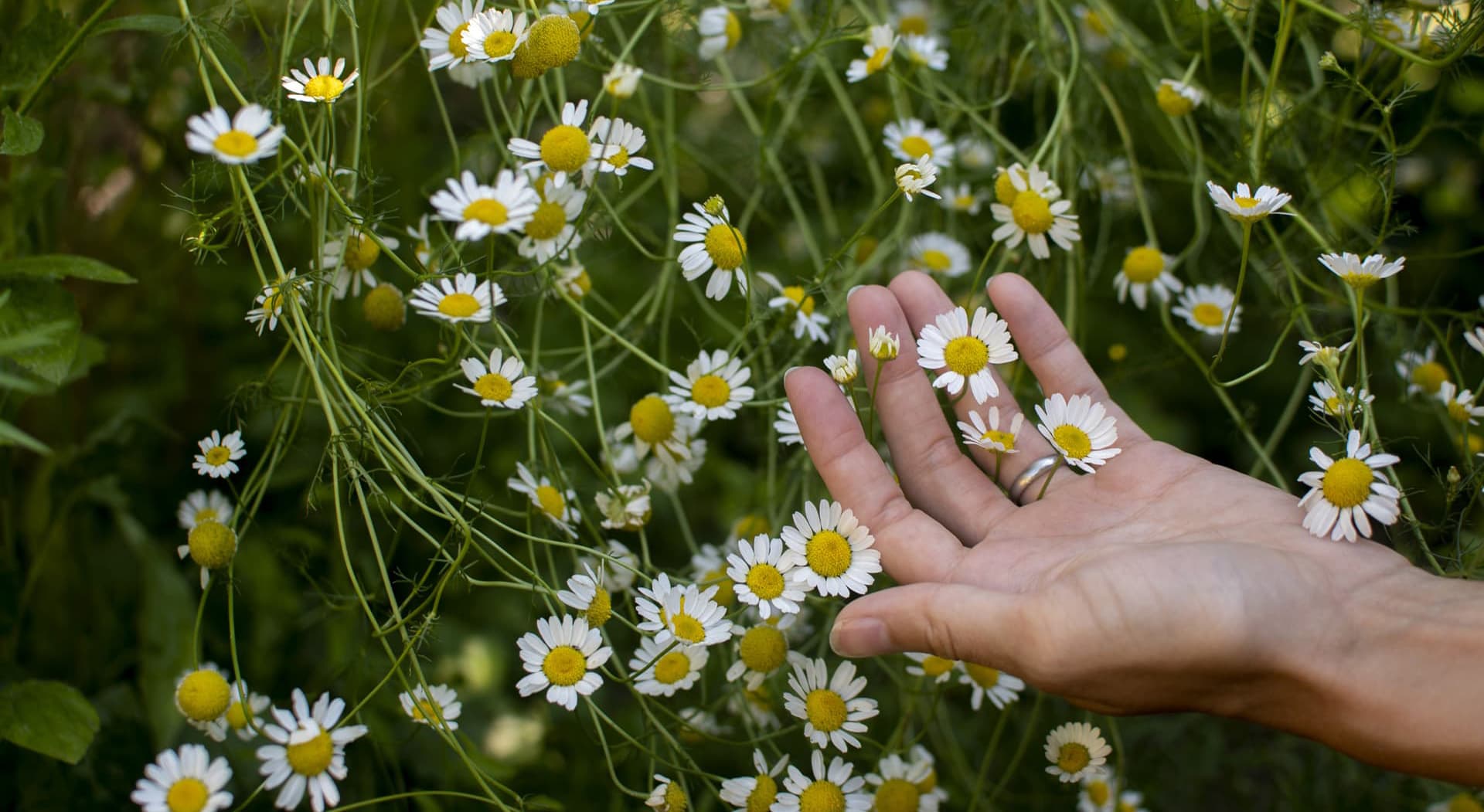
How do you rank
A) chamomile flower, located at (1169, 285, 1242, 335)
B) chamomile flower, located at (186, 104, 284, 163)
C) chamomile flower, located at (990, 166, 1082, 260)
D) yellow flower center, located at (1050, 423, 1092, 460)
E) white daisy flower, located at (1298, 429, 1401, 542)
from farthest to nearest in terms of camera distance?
1. chamomile flower, located at (1169, 285, 1242, 335)
2. chamomile flower, located at (990, 166, 1082, 260)
3. yellow flower center, located at (1050, 423, 1092, 460)
4. white daisy flower, located at (1298, 429, 1401, 542)
5. chamomile flower, located at (186, 104, 284, 163)

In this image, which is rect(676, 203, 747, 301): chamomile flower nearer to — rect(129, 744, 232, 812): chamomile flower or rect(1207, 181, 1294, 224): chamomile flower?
rect(1207, 181, 1294, 224): chamomile flower

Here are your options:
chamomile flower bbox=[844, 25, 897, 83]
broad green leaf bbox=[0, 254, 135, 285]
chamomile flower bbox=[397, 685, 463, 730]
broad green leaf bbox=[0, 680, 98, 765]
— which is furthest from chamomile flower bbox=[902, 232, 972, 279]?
broad green leaf bbox=[0, 680, 98, 765]

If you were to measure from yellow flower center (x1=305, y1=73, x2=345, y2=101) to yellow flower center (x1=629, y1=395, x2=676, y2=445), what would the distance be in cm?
36

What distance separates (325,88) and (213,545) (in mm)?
362

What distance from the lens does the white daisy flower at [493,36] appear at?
0.83m

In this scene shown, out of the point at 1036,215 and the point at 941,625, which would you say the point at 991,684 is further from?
the point at 1036,215

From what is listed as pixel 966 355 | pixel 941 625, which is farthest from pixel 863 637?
pixel 966 355

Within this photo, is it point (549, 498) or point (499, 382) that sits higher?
point (499, 382)

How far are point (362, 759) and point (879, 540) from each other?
571 millimetres

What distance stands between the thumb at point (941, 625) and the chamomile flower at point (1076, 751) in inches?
8.2

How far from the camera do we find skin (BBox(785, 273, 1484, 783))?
74 cm

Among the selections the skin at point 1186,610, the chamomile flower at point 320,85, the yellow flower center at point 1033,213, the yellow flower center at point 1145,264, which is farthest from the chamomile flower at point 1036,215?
the chamomile flower at point 320,85

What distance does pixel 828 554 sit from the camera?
0.87m

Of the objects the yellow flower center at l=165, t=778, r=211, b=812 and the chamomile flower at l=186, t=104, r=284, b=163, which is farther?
the yellow flower center at l=165, t=778, r=211, b=812
